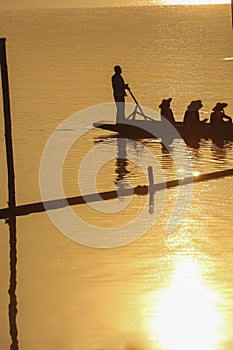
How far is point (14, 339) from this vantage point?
1235 centimetres

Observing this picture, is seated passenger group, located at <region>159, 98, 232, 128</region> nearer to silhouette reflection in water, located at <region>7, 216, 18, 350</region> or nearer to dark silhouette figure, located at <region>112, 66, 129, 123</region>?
dark silhouette figure, located at <region>112, 66, 129, 123</region>

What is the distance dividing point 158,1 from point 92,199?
159 meters

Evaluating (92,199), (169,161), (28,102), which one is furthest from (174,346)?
(28,102)

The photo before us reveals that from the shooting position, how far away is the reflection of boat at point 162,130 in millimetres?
24906

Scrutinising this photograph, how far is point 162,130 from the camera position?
25.8 metres

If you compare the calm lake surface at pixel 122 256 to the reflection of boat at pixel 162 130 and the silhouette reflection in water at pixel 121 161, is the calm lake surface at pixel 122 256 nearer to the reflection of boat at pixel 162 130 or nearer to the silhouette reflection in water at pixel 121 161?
the silhouette reflection in water at pixel 121 161

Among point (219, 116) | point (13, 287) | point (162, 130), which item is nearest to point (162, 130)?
point (162, 130)

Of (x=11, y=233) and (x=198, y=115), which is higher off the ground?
(x=198, y=115)

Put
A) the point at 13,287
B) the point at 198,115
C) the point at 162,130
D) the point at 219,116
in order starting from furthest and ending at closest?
the point at 162,130, the point at 198,115, the point at 219,116, the point at 13,287

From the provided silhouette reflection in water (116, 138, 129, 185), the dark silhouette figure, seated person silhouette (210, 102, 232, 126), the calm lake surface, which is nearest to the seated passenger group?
seated person silhouette (210, 102, 232, 126)

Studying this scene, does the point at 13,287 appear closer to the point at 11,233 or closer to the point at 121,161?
the point at 11,233

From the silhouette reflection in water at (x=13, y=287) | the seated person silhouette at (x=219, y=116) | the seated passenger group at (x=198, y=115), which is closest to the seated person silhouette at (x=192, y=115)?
the seated passenger group at (x=198, y=115)

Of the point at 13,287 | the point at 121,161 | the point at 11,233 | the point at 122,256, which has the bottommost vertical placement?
the point at 13,287

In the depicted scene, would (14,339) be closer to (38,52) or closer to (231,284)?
(231,284)
